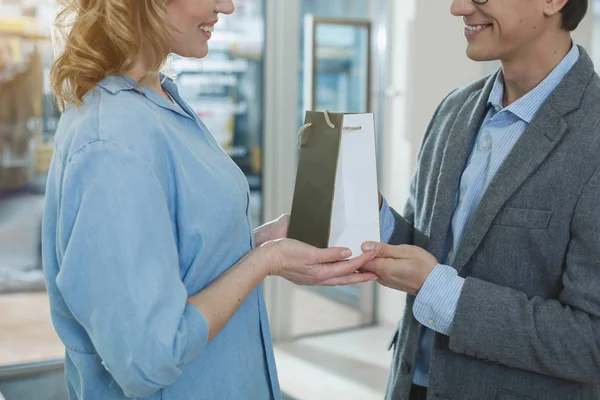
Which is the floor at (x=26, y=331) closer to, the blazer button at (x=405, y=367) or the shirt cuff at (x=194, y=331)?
the blazer button at (x=405, y=367)

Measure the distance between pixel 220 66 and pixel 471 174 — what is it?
2862mm

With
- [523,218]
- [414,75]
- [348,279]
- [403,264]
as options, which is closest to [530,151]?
[523,218]

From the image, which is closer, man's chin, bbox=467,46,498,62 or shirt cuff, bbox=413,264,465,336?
shirt cuff, bbox=413,264,465,336

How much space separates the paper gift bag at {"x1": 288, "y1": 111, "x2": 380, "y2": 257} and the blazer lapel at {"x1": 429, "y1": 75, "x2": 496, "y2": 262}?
0.65ft

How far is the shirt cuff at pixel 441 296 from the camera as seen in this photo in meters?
1.42

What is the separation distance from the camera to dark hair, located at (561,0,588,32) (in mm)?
1489

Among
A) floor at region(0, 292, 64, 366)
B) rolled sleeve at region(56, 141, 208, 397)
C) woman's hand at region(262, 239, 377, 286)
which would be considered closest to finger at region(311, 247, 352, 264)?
woman's hand at region(262, 239, 377, 286)

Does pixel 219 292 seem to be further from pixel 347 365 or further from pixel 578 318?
pixel 347 365

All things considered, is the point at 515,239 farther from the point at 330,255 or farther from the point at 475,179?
the point at 330,255

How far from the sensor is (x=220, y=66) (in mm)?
4188

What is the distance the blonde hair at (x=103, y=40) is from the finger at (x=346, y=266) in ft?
1.73

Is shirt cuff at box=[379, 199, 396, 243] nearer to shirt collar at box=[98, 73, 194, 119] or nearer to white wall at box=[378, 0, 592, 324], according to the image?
shirt collar at box=[98, 73, 194, 119]

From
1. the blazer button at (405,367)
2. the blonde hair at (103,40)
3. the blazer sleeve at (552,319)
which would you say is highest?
the blonde hair at (103,40)

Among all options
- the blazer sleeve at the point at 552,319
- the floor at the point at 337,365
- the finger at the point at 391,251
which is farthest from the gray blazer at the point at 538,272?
the floor at the point at 337,365
